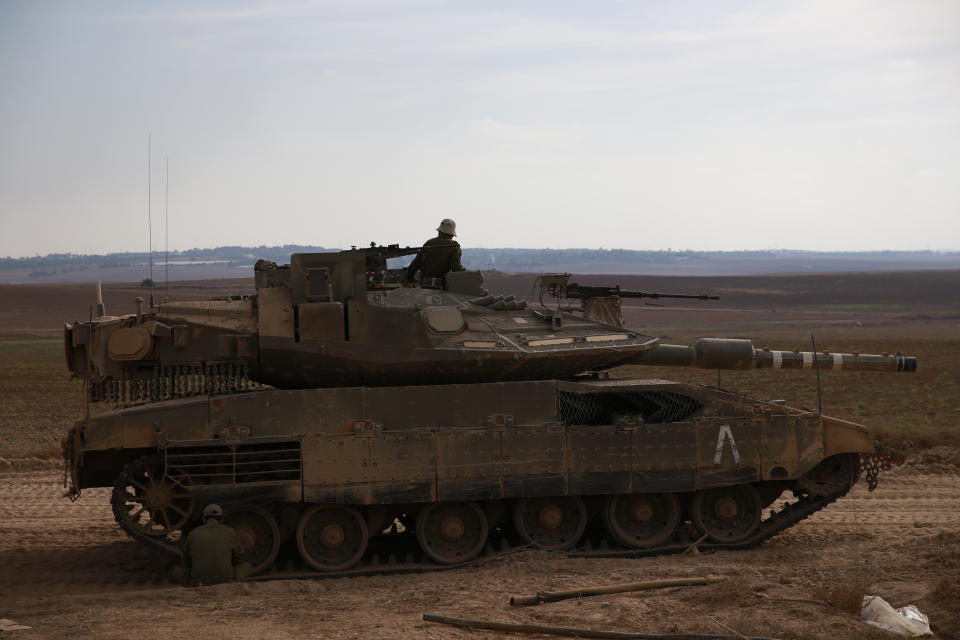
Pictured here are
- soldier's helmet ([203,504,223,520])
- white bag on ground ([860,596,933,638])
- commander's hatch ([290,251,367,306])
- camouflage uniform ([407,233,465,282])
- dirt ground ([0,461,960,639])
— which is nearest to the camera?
white bag on ground ([860,596,933,638])

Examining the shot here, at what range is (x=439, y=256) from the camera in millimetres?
13859

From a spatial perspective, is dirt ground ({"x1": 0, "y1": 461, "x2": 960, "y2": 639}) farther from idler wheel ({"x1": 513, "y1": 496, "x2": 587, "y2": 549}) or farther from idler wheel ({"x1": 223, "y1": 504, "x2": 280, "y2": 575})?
idler wheel ({"x1": 223, "y1": 504, "x2": 280, "y2": 575})

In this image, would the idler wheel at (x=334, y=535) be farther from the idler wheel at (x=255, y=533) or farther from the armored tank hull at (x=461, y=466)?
the idler wheel at (x=255, y=533)

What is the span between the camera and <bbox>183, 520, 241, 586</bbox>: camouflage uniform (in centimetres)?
1109

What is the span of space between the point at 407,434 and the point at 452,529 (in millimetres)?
1304

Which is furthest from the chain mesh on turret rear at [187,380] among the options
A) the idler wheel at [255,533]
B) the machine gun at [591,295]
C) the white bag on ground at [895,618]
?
the white bag on ground at [895,618]

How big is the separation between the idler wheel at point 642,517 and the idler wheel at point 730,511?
1.04 feet

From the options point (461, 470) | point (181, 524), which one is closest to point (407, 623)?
point (461, 470)

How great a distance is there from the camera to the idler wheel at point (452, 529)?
39.9 ft

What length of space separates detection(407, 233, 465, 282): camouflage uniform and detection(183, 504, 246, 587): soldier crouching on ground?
13.8ft

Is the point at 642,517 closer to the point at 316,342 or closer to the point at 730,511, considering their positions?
the point at 730,511

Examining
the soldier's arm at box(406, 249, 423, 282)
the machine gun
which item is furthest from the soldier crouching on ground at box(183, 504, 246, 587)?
the machine gun

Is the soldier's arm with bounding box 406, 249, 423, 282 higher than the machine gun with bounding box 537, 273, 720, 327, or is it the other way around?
the soldier's arm with bounding box 406, 249, 423, 282

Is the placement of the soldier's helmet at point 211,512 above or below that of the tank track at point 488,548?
above
